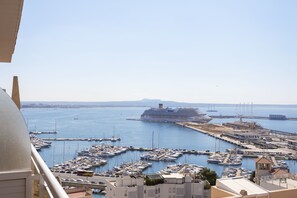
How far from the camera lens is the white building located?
9156mm

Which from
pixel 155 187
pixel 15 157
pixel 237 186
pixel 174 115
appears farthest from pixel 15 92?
pixel 174 115

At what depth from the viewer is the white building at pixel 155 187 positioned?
9156 mm

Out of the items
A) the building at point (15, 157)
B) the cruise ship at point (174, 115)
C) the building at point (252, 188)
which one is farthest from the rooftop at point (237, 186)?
the cruise ship at point (174, 115)

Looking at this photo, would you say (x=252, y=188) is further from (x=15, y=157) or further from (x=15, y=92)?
(x=15, y=157)

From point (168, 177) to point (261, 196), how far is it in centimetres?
639

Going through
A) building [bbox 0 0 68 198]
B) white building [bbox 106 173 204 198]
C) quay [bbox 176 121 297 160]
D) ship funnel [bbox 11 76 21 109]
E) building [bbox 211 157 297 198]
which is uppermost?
ship funnel [bbox 11 76 21 109]

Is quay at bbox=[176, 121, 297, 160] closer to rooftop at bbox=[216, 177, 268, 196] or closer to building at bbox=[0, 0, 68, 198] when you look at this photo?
rooftop at bbox=[216, 177, 268, 196]

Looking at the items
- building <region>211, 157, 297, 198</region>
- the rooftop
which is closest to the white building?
building <region>211, 157, 297, 198</region>

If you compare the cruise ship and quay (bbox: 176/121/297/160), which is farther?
the cruise ship

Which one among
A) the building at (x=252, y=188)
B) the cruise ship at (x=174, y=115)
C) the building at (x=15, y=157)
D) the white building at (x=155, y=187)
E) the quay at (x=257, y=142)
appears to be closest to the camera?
the building at (x=15, y=157)

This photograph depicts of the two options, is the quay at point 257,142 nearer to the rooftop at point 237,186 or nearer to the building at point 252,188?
the building at point 252,188

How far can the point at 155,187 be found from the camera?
989 centimetres

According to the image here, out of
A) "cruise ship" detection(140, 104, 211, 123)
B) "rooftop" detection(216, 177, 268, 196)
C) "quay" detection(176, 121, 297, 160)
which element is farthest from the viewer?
"cruise ship" detection(140, 104, 211, 123)

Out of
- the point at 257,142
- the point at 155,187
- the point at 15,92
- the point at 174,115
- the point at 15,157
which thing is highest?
the point at 15,92
